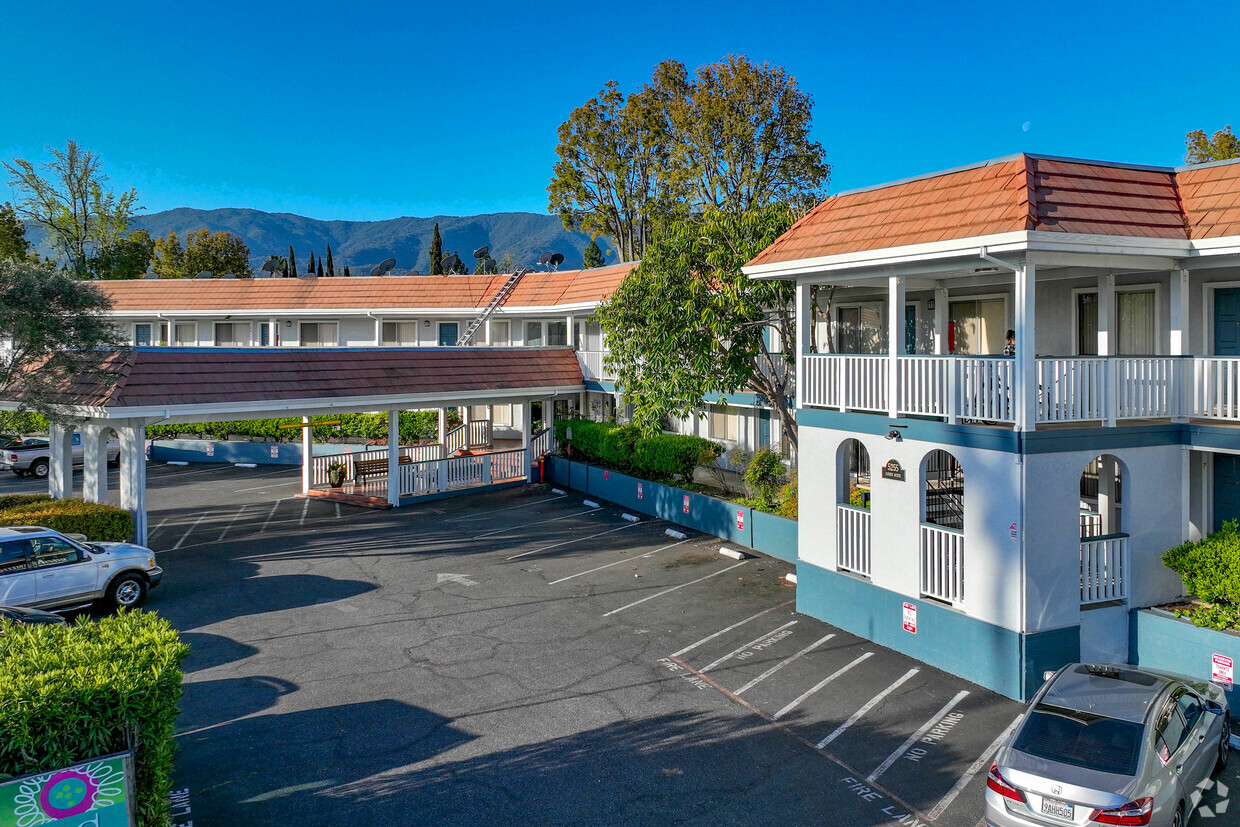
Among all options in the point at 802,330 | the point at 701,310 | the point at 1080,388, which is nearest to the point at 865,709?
the point at 1080,388

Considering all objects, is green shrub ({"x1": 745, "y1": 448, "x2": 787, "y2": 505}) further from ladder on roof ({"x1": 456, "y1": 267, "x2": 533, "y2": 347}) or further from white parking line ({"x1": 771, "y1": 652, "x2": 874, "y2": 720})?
ladder on roof ({"x1": 456, "y1": 267, "x2": 533, "y2": 347})

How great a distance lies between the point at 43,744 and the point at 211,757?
348 centimetres

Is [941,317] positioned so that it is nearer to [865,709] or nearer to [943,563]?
[943,563]

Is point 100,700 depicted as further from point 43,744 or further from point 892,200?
point 892,200

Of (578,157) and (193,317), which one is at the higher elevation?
(578,157)

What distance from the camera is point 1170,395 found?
1278 cm

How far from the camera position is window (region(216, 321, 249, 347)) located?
4066cm

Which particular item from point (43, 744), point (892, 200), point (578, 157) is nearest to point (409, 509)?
point (892, 200)

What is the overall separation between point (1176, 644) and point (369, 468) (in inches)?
888

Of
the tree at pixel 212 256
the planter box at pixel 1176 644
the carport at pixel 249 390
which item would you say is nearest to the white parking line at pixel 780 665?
the planter box at pixel 1176 644

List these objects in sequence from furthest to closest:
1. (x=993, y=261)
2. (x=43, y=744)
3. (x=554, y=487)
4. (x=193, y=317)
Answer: (x=193, y=317)
(x=554, y=487)
(x=993, y=261)
(x=43, y=744)

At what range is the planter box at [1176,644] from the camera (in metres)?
11.1

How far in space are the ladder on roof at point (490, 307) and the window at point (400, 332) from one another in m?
2.63

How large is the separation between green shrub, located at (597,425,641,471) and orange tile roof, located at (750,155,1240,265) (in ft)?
42.9
